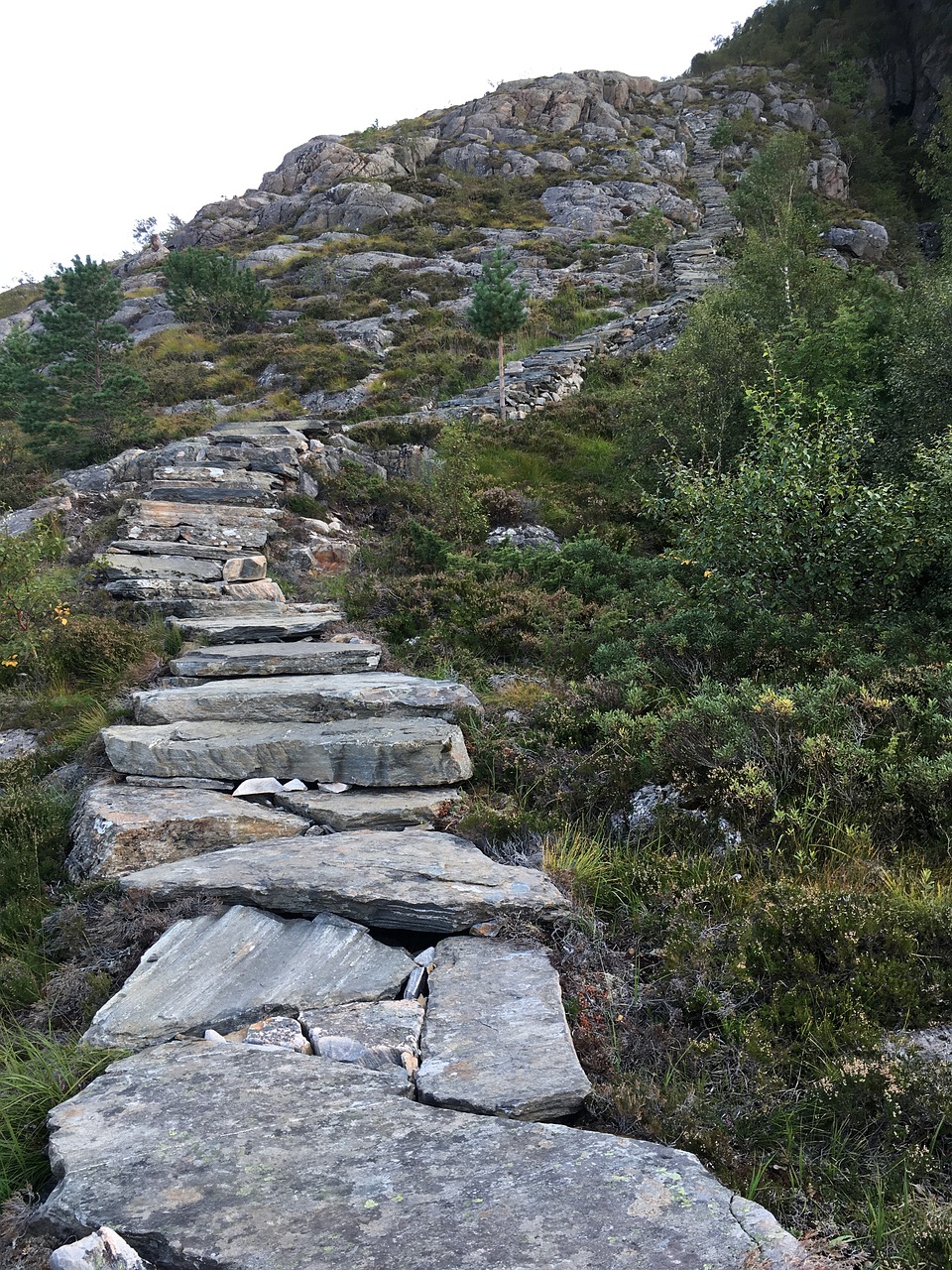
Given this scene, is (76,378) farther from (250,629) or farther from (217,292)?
(250,629)

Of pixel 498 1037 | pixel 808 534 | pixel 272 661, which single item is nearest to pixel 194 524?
pixel 272 661

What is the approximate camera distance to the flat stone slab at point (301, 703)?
22.4 ft

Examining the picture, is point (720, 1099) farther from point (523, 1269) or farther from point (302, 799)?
point (302, 799)

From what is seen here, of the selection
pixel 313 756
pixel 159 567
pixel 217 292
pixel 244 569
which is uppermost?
pixel 217 292

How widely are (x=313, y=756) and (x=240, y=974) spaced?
7.64 ft

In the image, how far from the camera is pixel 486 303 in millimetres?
20531

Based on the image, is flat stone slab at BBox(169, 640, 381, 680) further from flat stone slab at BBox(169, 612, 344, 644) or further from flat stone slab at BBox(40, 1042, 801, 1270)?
flat stone slab at BBox(40, 1042, 801, 1270)

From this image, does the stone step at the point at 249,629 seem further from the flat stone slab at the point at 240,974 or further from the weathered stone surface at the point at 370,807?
the flat stone slab at the point at 240,974

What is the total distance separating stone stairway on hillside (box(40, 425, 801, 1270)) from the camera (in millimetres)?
2328

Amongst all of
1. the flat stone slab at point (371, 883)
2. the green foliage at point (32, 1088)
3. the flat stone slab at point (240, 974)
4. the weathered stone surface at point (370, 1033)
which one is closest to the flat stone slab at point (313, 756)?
the flat stone slab at point (371, 883)

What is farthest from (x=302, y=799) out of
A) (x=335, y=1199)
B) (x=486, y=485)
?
(x=486, y=485)

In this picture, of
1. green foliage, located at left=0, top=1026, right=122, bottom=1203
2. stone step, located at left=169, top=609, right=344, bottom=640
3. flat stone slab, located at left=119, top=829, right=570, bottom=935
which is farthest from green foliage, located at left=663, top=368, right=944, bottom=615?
green foliage, located at left=0, top=1026, right=122, bottom=1203

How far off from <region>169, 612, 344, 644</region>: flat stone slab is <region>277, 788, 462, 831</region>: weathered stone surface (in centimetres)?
348

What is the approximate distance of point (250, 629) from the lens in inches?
356
